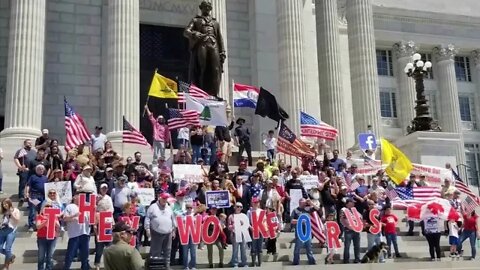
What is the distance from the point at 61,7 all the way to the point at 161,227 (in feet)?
62.0

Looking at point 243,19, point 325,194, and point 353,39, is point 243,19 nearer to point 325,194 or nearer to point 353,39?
point 353,39

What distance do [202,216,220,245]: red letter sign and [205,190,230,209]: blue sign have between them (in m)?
0.97

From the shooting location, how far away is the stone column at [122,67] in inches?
991

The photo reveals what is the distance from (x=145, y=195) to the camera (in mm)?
15242

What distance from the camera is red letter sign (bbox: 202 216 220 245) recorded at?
45.9 ft

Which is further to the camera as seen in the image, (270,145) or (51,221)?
(270,145)

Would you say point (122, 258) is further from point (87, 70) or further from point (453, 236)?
point (87, 70)

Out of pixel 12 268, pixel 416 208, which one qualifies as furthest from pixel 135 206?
pixel 416 208

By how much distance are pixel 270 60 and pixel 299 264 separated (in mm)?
18189

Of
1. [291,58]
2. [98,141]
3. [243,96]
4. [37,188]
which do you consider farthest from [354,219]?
[291,58]

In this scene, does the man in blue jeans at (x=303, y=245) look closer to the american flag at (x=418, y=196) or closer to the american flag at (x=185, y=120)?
the american flag at (x=418, y=196)

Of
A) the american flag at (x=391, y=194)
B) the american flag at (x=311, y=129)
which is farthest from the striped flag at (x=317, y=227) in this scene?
the american flag at (x=311, y=129)

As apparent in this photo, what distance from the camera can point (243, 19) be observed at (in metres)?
32.5

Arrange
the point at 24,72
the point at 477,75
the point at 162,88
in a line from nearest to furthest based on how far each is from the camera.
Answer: the point at 162,88
the point at 24,72
the point at 477,75
